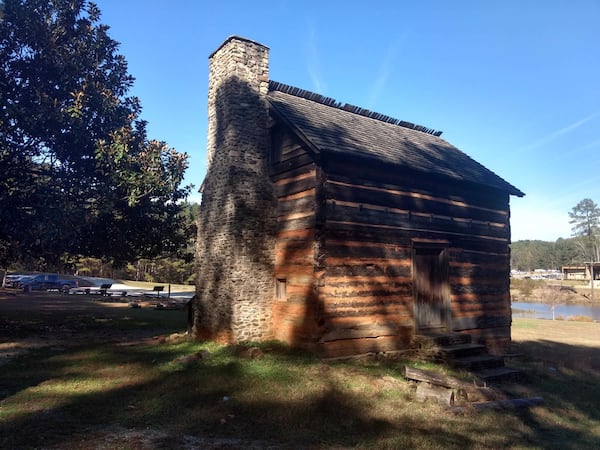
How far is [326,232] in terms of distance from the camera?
460 inches

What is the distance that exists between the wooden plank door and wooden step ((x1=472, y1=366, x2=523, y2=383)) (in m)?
2.57

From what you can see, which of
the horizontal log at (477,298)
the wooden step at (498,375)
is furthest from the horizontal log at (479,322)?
the wooden step at (498,375)

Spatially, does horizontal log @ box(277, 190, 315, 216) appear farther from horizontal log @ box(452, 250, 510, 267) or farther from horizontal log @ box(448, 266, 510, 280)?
horizontal log @ box(452, 250, 510, 267)

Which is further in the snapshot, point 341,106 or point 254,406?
point 341,106

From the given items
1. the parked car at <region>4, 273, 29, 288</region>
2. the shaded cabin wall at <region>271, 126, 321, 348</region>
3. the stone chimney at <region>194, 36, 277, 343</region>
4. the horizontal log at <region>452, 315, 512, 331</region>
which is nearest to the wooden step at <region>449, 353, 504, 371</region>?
the horizontal log at <region>452, 315, 512, 331</region>

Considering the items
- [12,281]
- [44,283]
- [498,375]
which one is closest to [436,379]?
[498,375]

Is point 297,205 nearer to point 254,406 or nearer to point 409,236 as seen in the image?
point 409,236

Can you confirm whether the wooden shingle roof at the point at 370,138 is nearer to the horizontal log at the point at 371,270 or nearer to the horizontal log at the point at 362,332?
the horizontal log at the point at 371,270

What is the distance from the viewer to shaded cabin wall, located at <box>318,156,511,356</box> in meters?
11.8

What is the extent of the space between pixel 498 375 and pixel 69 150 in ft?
55.4

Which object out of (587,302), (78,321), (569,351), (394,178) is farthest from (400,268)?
(587,302)

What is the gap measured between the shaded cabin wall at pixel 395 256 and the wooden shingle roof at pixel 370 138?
18.7 inches

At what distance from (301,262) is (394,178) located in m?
4.07

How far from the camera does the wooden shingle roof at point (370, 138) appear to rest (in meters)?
12.8
